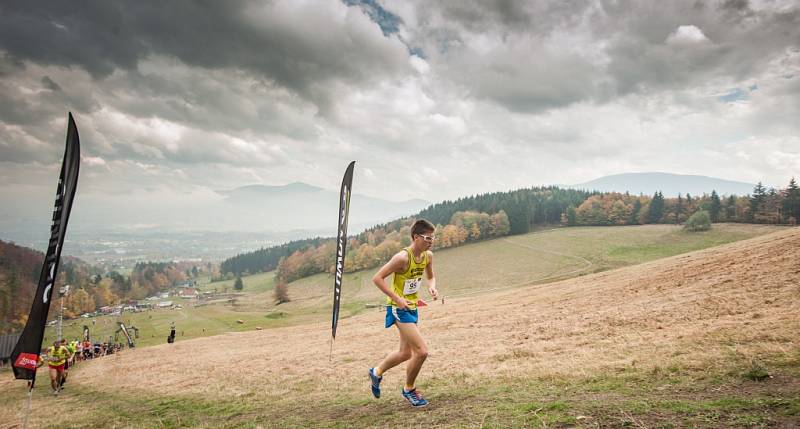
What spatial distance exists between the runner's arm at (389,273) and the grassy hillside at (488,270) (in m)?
51.4

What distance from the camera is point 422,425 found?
199 inches

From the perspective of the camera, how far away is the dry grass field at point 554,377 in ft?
15.4

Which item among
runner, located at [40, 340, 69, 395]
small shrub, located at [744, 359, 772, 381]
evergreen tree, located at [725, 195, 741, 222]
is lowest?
runner, located at [40, 340, 69, 395]

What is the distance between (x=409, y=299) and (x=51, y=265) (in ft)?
26.3

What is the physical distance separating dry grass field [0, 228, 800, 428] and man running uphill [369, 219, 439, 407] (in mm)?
696

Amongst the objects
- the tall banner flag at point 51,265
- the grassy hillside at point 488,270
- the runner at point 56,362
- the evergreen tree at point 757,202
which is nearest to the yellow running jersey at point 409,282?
the tall banner flag at point 51,265

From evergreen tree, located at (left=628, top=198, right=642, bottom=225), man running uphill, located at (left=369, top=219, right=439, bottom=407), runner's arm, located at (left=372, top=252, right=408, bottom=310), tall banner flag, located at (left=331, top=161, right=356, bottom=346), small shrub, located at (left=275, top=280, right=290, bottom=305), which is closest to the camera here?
runner's arm, located at (left=372, top=252, right=408, bottom=310)

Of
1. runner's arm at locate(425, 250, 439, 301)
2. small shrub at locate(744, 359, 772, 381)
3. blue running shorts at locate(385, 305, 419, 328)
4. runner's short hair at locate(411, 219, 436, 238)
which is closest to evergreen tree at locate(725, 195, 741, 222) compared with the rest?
small shrub at locate(744, 359, 772, 381)

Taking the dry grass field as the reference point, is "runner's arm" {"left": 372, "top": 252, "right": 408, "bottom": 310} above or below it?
above

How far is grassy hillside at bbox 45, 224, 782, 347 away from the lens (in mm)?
63719

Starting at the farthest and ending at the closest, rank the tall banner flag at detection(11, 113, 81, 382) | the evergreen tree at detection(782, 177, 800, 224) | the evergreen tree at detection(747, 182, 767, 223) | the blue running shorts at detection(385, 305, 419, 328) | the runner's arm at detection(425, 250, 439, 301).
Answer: the evergreen tree at detection(747, 182, 767, 223) → the evergreen tree at detection(782, 177, 800, 224) → the tall banner flag at detection(11, 113, 81, 382) → the runner's arm at detection(425, 250, 439, 301) → the blue running shorts at detection(385, 305, 419, 328)

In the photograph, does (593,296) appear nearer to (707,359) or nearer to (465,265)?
(707,359)

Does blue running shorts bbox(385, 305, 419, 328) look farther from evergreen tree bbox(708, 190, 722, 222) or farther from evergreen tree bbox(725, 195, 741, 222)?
evergreen tree bbox(725, 195, 741, 222)

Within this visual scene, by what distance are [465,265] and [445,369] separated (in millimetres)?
77316
